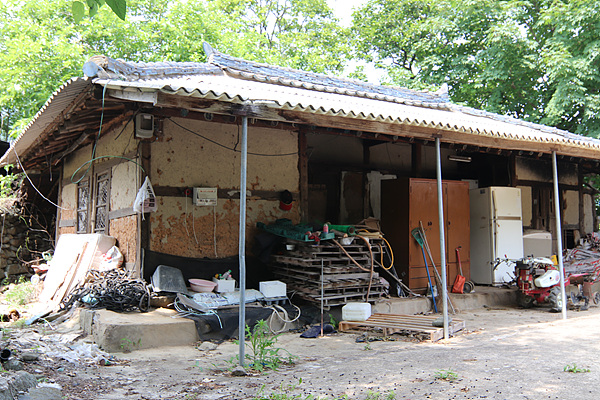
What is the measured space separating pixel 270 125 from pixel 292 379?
4586mm

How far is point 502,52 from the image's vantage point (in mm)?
15938

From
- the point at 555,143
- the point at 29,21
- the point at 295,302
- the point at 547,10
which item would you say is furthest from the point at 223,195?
the point at 547,10

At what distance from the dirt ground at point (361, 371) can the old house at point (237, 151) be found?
224cm

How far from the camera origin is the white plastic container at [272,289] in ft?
23.6

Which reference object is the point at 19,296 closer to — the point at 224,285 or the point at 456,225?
the point at 224,285

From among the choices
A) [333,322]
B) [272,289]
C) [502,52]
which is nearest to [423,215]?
[333,322]

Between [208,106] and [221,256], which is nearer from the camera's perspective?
[208,106]

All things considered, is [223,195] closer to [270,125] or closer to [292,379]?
[270,125]

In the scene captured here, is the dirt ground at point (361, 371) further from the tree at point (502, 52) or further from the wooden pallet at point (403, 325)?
the tree at point (502, 52)

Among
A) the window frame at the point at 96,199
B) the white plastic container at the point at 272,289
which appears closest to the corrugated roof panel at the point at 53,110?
the window frame at the point at 96,199

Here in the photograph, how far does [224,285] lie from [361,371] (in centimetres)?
300

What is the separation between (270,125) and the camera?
316 inches

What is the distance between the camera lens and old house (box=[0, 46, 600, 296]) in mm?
6152

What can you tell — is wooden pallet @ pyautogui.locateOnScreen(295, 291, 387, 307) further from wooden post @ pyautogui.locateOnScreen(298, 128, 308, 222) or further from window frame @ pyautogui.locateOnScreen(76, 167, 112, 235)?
window frame @ pyautogui.locateOnScreen(76, 167, 112, 235)
